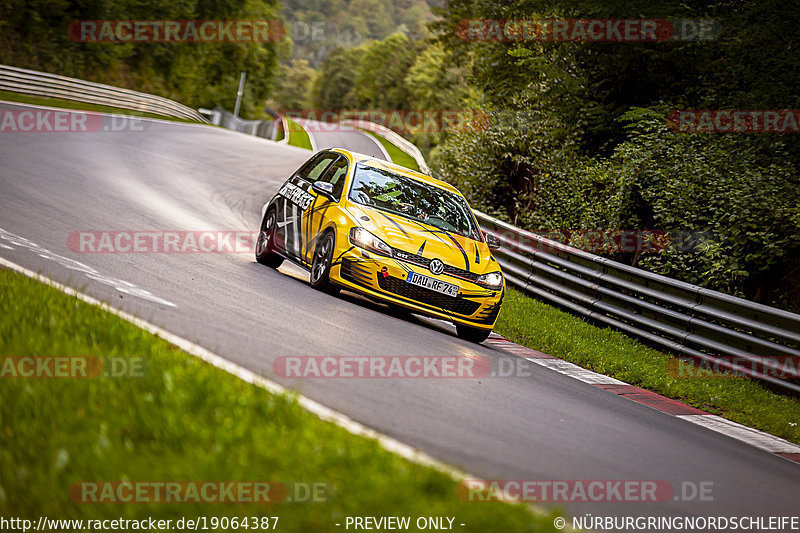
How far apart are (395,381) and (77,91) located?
33756mm

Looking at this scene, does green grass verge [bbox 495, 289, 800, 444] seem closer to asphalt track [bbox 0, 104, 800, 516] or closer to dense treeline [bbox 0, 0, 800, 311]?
asphalt track [bbox 0, 104, 800, 516]

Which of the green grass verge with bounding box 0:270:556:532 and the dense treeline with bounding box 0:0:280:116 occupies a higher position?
the dense treeline with bounding box 0:0:280:116

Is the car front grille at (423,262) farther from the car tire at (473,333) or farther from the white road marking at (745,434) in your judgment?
the white road marking at (745,434)

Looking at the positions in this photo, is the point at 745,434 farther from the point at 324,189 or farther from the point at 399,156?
the point at 399,156

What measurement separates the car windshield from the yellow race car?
0.01 m

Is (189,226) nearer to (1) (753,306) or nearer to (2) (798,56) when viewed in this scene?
(1) (753,306)

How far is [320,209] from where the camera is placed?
34.2 feet

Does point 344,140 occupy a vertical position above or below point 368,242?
above

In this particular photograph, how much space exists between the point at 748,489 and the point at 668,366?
5.05 m

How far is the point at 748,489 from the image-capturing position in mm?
5852

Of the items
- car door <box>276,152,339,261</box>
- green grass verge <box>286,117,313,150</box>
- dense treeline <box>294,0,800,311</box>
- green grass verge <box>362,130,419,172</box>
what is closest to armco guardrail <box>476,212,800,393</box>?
dense treeline <box>294,0,800,311</box>

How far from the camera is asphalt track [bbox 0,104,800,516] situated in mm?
5348

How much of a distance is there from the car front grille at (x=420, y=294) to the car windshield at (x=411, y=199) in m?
1.23

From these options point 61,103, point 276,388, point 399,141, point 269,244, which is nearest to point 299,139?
point 399,141
